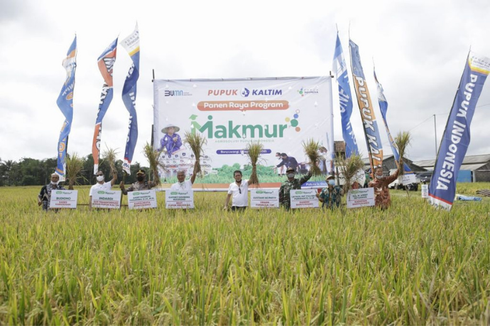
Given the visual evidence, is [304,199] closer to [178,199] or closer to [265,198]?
[265,198]

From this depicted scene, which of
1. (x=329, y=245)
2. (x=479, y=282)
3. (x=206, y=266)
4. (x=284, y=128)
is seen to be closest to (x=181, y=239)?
(x=206, y=266)

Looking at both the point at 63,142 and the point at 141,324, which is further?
the point at 63,142

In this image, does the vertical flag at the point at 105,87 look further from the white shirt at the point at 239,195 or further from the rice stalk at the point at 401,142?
the rice stalk at the point at 401,142

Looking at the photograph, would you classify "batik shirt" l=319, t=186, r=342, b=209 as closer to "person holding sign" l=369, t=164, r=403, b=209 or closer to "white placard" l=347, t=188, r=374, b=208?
"white placard" l=347, t=188, r=374, b=208

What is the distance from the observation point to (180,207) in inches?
290

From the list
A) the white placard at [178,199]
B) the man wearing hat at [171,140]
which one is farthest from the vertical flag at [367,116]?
the man wearing hat at [171,140]

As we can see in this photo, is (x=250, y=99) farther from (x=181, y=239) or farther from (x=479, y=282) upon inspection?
(x=479, y=282)

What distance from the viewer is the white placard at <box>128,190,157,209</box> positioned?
24.1 ft

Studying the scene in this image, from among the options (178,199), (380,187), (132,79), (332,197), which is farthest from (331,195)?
(132,79)

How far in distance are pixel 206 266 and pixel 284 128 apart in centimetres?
1149

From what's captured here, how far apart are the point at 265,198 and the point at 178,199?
2.00 metres

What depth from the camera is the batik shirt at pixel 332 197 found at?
6.76 metres

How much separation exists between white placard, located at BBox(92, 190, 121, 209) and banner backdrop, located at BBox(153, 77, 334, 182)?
249 inches

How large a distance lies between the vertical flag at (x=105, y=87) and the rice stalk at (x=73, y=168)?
5.67 ft
